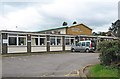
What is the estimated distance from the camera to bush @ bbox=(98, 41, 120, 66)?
1277cm

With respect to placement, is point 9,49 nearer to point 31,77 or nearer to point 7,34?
point 7,34

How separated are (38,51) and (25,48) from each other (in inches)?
91.3

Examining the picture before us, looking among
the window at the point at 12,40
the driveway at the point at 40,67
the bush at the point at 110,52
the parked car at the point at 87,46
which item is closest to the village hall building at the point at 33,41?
the window at the point at 12,40

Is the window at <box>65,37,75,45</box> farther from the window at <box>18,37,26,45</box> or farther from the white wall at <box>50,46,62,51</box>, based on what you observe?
the window at <box>18,37,26,45</box>

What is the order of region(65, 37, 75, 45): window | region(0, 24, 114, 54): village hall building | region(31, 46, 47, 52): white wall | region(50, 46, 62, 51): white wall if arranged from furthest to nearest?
1. region(65, 37, 75, 45): window
2. region(50, 46, 62, 51): white wall
3. region(31, 46, 47, 52): white wall
4. region(0, 24, 114, 54): village hall building

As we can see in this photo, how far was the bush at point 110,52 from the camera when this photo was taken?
41.9ft

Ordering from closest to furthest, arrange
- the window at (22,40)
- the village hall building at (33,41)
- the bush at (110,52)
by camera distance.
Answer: the bush at (110,52) < the village hall building at (33,41) < the window at (22,40)

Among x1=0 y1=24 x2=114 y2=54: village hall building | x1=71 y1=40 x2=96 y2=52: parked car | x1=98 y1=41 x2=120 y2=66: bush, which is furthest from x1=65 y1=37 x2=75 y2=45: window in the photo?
x1=98 y1=41 x2=120 y2=66: bush

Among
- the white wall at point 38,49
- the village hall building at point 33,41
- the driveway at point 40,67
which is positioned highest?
the village hall building at point 33,41

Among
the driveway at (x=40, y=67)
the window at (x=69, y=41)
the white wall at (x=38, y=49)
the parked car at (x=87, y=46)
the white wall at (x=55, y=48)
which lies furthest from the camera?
the window at (x=69, y=41)

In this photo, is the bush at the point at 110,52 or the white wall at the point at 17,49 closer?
the bush at the point at 110,52

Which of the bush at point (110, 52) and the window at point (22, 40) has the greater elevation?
the window at point (22, 40)

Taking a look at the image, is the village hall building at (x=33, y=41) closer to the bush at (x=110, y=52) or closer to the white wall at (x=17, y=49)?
the white wall at (x=17, y=49)

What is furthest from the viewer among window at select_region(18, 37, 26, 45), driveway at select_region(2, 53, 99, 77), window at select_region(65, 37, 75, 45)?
window at select_region(65, 37, 75, 45)
